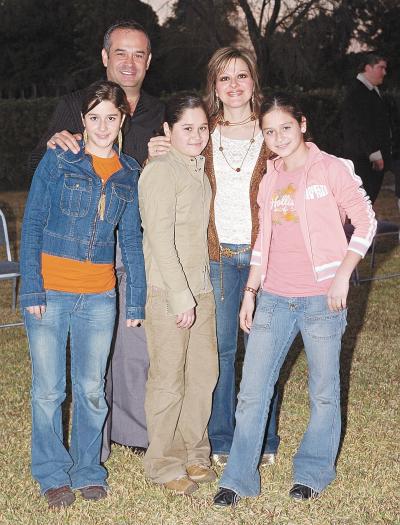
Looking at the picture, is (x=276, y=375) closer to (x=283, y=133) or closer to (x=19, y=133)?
(x=283, y=133)

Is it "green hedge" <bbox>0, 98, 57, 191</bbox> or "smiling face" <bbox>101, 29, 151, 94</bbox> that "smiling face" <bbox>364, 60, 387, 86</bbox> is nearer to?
"smiling face" <bbox>101, 29, 151, 94</bbox>

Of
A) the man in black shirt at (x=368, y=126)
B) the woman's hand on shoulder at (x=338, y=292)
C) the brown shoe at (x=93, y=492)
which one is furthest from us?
the man in black shirt at (x=368, y=126)

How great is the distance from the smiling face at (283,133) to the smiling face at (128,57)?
894 mm

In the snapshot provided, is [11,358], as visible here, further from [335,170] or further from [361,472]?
[335,170]

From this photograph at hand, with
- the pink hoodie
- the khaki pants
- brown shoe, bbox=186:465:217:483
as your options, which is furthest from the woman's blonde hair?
brown shoe, bbox=186:465:217:483

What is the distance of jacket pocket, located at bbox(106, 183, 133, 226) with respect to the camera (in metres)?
3.82

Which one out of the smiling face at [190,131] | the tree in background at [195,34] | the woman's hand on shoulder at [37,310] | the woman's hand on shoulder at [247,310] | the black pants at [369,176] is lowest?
the black pants at [369,176]

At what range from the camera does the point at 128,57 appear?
174 inches

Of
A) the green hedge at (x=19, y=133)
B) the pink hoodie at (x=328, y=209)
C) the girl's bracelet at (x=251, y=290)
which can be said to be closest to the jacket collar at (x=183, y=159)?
the pink hoodie at (x=328, y=209)

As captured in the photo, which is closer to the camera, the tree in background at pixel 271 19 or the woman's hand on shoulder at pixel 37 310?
the woman's hand on shoulder at pixel 37 310

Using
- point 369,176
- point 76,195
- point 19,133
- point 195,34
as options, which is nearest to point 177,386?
point 76,195

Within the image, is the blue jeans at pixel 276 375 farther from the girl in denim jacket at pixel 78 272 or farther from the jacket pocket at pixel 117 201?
the jacket pocket at pixel 117 201

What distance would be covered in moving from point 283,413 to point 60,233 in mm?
2288

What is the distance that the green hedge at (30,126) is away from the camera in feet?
72.8
